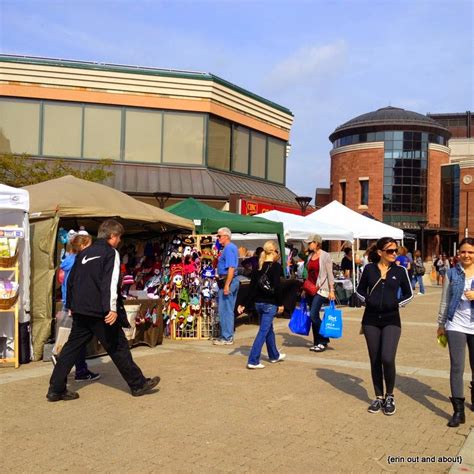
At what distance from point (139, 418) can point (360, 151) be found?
55.7m

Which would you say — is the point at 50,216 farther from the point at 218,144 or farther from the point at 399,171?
the point at 399,171

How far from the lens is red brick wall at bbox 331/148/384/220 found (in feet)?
189

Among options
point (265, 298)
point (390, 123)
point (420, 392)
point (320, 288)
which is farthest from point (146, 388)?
point (390, 123)

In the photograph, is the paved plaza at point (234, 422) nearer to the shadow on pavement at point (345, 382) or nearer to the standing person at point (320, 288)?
the shadow on pavement at point (345, 382)

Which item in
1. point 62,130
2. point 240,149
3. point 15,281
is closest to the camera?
point 15,281

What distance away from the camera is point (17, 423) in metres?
5.27

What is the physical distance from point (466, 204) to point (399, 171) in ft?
25.1

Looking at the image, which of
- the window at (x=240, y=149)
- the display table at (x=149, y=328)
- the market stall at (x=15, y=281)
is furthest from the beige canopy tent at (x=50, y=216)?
the window at (x=240, y=149)

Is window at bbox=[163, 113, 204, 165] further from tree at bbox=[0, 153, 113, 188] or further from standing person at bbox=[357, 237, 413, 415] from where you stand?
standing person at bbox=[357, 237, 413, 415]

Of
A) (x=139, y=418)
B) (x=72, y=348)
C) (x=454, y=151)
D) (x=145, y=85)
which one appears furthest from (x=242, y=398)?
(x=454, y=151)

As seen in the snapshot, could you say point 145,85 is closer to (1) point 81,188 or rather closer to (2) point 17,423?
(1) point 81,188

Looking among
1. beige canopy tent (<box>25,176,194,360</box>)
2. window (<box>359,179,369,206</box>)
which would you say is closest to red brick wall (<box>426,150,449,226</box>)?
window (<box>359,179,369,206</box>)

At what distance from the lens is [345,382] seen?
23.1ft

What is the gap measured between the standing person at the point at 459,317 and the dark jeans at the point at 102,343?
10.3ft
